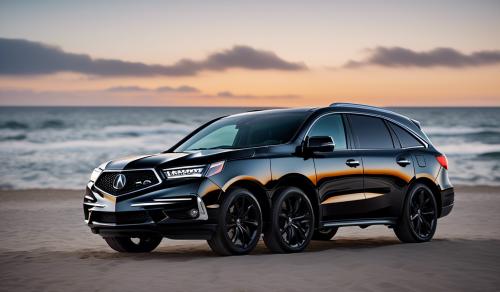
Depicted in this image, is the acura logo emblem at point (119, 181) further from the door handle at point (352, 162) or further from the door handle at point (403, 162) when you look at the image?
the door handle at point (403, 162)

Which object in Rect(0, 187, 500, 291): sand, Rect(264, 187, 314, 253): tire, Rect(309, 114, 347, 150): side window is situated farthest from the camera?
Rect(309, 114, 347, 150): side window

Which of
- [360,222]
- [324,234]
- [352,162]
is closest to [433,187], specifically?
[324,234]

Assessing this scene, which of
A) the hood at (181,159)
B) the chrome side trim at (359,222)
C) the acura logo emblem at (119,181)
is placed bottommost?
the chrome side trim at (359,222)

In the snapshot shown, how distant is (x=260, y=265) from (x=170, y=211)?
1253 mm

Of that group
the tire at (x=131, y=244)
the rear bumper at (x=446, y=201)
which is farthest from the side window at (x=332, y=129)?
the tire at (x=131, y=244)

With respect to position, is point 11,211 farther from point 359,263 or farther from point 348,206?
point 359,263

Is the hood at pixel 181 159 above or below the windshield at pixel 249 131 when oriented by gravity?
below

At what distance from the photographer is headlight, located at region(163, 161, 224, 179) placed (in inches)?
416

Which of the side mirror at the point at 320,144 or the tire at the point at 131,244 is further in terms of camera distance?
the tire at the point at 131,244

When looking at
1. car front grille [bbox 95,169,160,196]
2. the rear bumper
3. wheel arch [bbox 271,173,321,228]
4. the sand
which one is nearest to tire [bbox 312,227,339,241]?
the sand

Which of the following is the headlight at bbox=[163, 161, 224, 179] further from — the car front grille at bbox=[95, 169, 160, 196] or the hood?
the car front grille at bbox=[95, 169, 160, 196]

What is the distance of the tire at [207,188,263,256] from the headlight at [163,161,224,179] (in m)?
0.33

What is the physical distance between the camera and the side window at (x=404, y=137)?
525 inches

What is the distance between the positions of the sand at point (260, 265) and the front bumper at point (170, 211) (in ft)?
1.26
